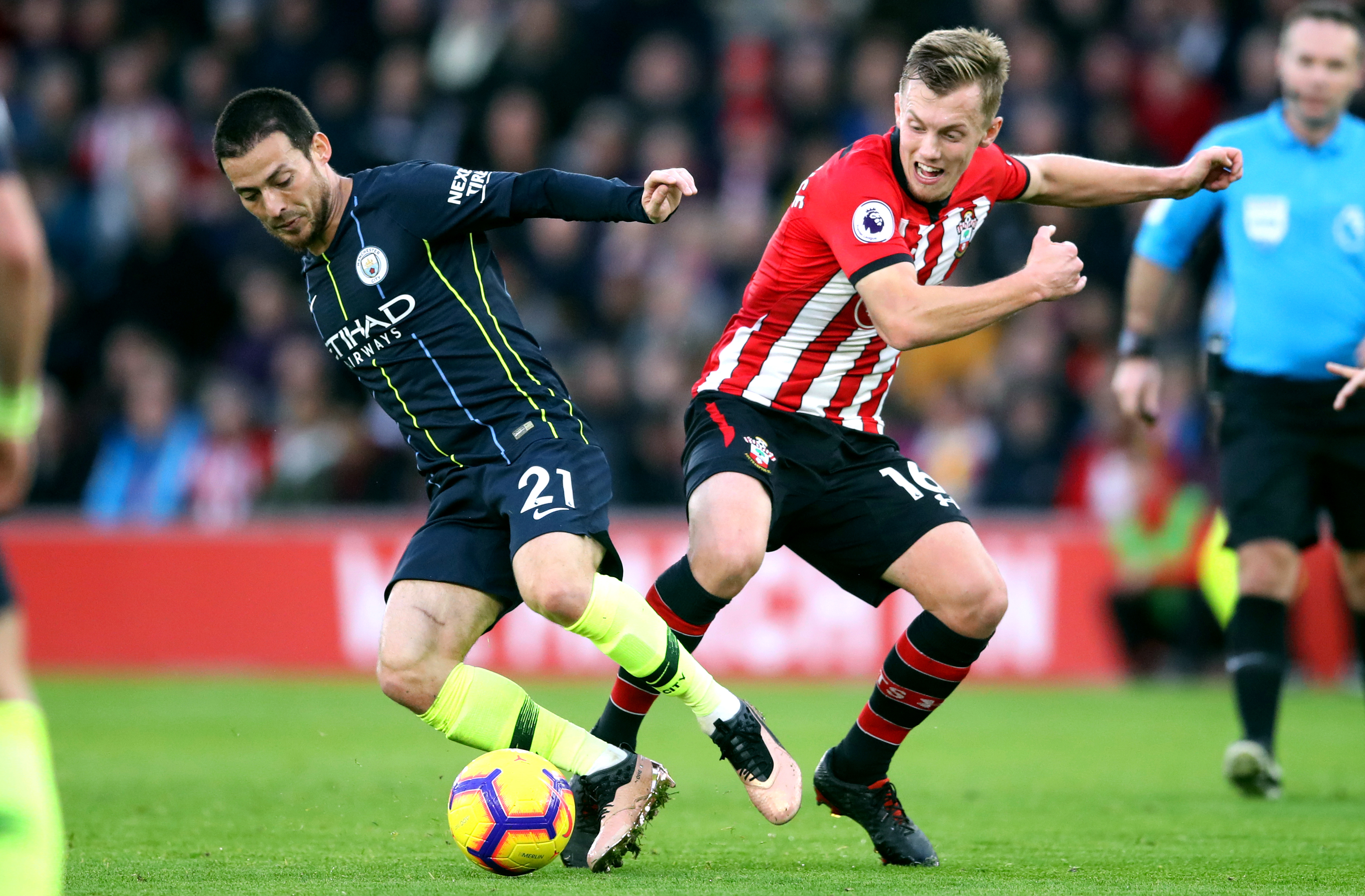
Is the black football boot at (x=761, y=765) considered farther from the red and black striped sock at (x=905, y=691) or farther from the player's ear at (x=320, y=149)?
the player's ear at (x=320, y=149)

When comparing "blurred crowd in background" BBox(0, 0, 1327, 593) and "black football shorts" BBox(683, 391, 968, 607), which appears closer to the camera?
"black football shorts" BBox(683, 391, 968, 607)

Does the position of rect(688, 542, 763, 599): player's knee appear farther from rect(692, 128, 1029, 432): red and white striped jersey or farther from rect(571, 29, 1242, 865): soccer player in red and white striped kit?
rect(692, 128, 1029, 432): red and white striped jersey

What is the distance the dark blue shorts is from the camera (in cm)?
456

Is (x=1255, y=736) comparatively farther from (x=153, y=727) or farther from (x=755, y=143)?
(x=755, y=143)

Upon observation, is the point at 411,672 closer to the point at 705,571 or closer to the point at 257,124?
the point at 705,571

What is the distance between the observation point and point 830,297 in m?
4.91

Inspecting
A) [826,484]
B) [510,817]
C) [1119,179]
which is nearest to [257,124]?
[826,484]

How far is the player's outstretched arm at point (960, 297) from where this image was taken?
14.2ft

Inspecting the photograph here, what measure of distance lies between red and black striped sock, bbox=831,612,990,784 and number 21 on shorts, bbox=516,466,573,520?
3.47 feet

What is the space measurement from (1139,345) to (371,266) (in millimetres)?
3123

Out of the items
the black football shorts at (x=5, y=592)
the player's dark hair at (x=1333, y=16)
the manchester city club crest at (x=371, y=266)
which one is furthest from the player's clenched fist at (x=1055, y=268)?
the black football shorts at (x=5, y=592)

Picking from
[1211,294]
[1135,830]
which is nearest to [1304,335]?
[1135,830]

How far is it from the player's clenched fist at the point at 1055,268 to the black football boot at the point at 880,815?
152 centimetres

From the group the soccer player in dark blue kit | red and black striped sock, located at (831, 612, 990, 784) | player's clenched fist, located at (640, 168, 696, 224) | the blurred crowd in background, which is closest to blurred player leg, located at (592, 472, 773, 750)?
the soccer player in dark blue kit
